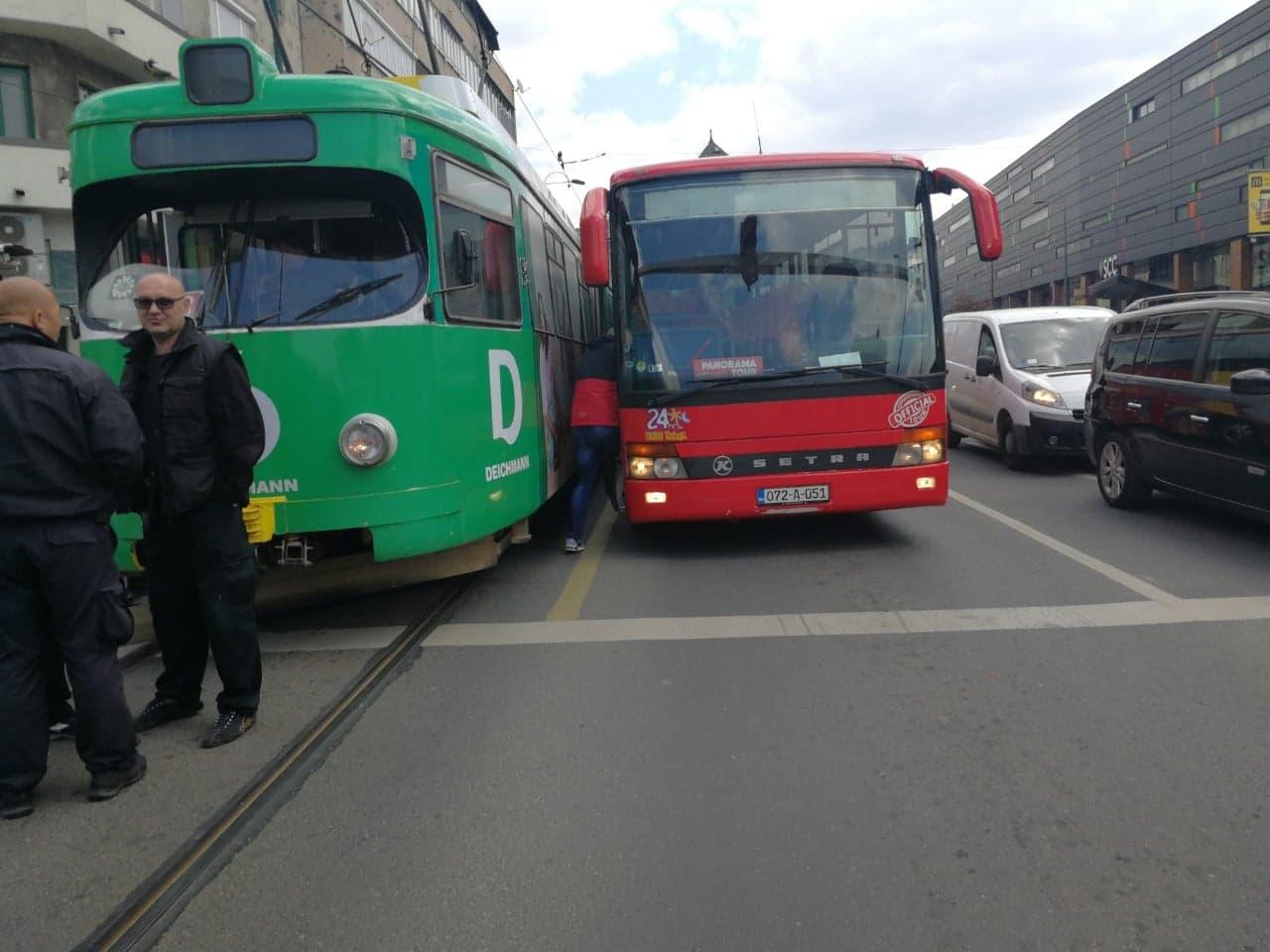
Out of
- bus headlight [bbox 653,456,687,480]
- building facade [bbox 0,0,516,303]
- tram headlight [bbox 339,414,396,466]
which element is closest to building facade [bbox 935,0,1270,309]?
building facade [bbox 0,0,516,303]

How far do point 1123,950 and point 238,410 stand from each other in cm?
350

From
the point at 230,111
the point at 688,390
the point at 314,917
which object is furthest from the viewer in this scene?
the point at 688,390

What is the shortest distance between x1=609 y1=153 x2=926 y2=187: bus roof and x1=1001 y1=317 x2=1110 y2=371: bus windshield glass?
230 inches

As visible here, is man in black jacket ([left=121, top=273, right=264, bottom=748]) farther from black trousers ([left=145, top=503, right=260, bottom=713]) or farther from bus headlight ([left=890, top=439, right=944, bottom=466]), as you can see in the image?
bus headlight ([left=890, top=439, right=944, bottom=466])

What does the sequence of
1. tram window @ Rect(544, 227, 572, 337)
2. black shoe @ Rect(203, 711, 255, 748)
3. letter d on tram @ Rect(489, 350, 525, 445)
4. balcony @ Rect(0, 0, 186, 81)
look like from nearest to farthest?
1. black shoe @ Rect(203, 711, 255, 748)
2. letter d on tram @ Rect(489, 350, 525, 445)
3. tram window @ Rect(544, 227, 572, 337)
4. balcony @ Rect(0, 0, 186, 81)

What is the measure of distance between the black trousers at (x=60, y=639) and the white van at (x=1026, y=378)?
10344 mm

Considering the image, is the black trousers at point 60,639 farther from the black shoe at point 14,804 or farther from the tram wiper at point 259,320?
the tram wiper at point 259,320

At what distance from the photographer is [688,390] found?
7.33 m

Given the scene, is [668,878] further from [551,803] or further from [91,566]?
[91,566]

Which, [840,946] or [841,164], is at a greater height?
[841,164]

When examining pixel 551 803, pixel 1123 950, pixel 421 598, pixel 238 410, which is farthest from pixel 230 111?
pixel 1123 950

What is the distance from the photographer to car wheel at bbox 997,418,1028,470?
1213 cm

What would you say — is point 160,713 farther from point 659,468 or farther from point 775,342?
point 775,342

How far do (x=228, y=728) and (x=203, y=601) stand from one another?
537mm
